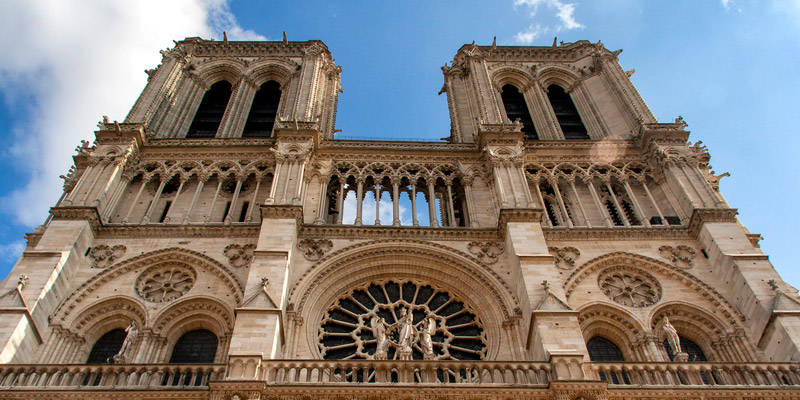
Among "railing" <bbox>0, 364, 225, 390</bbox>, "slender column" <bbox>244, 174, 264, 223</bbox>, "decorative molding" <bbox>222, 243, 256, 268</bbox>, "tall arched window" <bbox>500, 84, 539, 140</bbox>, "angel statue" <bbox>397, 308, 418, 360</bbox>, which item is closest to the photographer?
"railing" <bbox>0, 364, 225, 390</bbox>

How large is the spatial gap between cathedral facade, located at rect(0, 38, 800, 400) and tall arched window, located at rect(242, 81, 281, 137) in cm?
140

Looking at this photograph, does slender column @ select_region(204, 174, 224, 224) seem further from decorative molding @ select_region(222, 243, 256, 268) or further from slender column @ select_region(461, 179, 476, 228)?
slender column @ select_region(461, 179, 476, 228)

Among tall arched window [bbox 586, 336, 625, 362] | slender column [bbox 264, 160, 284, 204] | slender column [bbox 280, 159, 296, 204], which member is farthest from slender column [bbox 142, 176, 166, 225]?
tall arched window [bbox 586, 336, 625, 362]

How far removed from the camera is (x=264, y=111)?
27.1 meters

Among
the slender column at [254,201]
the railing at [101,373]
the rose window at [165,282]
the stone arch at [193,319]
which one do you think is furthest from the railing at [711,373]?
the slender column at [254,201]

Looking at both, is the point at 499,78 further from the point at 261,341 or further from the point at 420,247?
the point at 261,341

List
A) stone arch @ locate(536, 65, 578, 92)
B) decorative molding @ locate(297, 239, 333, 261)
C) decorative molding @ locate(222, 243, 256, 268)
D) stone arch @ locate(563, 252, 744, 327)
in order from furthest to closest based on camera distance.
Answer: stone arch @ locate(536, 65, 578, 92)
decorative molding @ locate(297, 239, 333, 261)
decorative molding @ locate(222, 243, 256, 268)
stone arch @ locate(563, 252, 744, 327)

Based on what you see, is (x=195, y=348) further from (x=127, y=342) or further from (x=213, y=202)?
(x=213, y=202)

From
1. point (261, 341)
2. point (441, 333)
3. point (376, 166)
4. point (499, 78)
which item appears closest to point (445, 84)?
point (499, 78)

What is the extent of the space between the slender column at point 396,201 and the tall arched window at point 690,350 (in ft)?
24.3

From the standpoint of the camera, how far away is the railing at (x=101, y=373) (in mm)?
13039

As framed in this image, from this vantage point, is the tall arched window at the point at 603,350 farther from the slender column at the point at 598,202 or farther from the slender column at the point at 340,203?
the slender column at the point at 340,203

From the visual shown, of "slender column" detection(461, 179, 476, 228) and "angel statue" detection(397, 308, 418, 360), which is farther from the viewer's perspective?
"slender column" detection(461, 179, 476, 228)

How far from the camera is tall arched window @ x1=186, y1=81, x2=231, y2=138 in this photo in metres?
25.2
